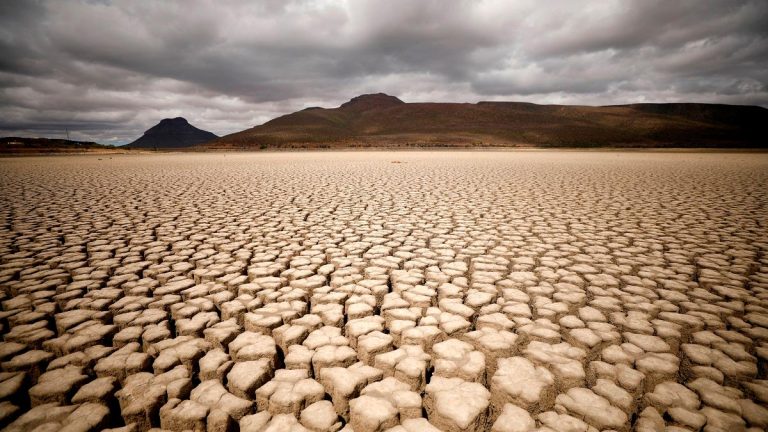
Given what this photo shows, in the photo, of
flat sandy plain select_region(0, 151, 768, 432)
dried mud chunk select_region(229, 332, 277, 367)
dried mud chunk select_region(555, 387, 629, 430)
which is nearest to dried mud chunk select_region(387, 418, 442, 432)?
flat sandy plain select_region(0, 151, 768, 432)

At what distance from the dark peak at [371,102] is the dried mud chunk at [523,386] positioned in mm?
102274

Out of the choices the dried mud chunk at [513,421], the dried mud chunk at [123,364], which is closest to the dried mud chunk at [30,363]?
the dried mud chunk at [123,364]

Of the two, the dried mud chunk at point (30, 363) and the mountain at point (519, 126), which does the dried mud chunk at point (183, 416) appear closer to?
the dried mud chunk at point (30, 363)

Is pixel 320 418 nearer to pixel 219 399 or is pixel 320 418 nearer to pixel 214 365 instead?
pixel 219 399

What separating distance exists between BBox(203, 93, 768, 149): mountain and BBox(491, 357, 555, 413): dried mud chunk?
45146 millimetres

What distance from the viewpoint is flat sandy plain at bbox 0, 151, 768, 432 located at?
122 cm

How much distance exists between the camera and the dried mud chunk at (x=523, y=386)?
125cm

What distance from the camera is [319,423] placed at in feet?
3.81

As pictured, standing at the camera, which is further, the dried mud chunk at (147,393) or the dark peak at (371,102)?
the dark peak at (371,102)

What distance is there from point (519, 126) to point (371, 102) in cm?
5709

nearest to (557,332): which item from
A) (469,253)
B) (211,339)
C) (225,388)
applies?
(469,253)

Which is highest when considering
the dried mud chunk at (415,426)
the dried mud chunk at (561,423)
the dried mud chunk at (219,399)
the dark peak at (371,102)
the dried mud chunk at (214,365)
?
the dark peak at (371,102)

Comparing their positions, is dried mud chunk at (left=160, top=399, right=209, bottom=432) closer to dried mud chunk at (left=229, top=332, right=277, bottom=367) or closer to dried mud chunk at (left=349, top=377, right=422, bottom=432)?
dried mud chunk at (left=229, top=332, right=277, bottom=367)

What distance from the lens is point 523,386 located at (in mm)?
1320
